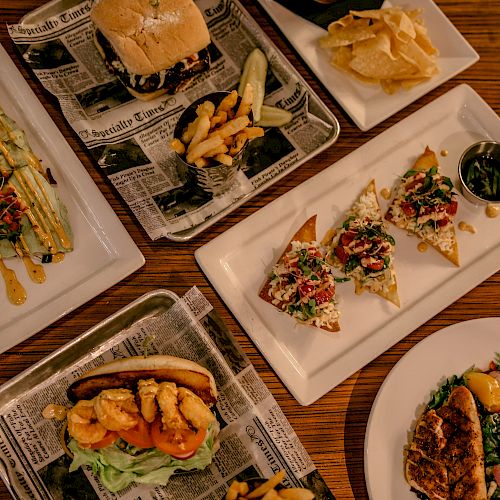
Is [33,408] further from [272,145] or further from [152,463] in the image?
[272,145]

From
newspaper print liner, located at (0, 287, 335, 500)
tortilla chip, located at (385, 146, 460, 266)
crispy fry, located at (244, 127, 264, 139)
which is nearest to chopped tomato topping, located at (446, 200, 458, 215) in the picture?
tortilla chip, located at (385, 146, 460, 266)

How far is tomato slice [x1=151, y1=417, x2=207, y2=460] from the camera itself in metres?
2.21

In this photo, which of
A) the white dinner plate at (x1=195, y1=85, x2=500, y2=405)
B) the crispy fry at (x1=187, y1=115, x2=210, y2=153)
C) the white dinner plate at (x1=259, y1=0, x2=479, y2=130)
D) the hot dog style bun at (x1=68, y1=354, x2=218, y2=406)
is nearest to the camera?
the hot dog style bun at (x1=68, y1=354, x2=218, y2=406)

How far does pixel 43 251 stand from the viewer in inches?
102

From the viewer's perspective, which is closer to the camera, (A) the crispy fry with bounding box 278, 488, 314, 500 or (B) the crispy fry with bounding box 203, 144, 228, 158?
(A) the crispy fry with bounding box 278, 488, 314, 500

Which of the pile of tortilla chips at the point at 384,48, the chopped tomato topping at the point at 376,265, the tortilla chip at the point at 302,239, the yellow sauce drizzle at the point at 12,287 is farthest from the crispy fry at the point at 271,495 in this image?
the pile of tortilla chips at the point at 384,48

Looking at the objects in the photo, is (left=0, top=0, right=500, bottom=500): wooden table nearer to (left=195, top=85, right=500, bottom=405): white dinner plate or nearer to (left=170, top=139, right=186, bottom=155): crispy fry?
(left=195, top=85, right=500, bottom=405): white dinner plate

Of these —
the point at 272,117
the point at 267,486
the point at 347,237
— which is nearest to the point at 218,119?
the point at 272,117

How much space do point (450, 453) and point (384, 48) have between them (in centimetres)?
182

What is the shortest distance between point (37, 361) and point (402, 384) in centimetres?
155

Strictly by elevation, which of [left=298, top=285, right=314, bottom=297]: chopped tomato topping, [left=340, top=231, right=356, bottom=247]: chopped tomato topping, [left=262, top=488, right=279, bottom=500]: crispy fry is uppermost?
[left=340, top=231, right=356, bottom=247]: chopped tomato topping

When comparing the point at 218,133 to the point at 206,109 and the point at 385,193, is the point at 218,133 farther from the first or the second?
the point at 385,193

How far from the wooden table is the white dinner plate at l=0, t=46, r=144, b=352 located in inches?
2.8

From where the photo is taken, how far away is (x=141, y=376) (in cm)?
233
